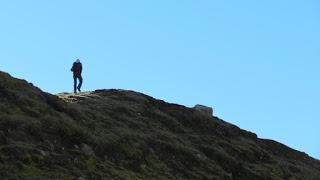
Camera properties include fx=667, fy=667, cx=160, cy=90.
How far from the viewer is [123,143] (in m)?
22.4

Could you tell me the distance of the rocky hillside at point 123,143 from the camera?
18500mm

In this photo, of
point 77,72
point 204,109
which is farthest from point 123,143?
point 77,72

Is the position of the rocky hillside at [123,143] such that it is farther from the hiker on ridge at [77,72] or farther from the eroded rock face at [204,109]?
the hiker on ridge at [77,72]

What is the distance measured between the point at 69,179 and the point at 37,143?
249cm

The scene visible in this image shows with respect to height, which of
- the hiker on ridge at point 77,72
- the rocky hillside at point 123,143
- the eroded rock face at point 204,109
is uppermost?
the hiker on ridge at point 77,72

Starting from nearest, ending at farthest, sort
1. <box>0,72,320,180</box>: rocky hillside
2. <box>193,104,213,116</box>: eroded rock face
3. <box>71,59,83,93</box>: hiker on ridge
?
<box>0,72,320,180</box>: rocky hillside, <box>193,104,213,116</box>: eroded rock face, <box>71,59,83,93</box>: hiker on ridge

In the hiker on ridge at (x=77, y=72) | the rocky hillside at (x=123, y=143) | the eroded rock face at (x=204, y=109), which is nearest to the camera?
the rocky hillside at (x=123, y=143)

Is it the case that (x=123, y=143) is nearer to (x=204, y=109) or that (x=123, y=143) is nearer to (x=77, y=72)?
(x=204, y=109)

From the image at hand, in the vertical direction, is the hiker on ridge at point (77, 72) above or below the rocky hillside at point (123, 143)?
above

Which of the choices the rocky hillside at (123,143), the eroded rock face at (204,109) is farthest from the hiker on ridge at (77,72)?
the eroded rock face at (204,109)

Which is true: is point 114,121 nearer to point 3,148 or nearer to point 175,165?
point 175,165

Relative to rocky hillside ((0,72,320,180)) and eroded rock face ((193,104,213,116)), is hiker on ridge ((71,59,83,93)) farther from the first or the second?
eroded rock face ((193,104,213,116))

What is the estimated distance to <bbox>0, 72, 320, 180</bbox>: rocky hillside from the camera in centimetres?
1850

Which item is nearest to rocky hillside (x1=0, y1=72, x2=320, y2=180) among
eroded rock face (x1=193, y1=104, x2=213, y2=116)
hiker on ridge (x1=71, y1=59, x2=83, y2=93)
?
eroded rock face (x1=193, y1=104, x2=213, y2=116)
